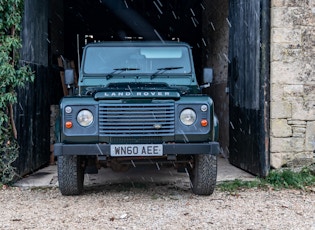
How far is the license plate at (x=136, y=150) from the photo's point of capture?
14.6ft

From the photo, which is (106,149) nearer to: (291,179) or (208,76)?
(208,76)

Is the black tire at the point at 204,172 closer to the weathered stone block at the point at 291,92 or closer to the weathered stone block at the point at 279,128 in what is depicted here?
the weathered stone block at the point at 279,128

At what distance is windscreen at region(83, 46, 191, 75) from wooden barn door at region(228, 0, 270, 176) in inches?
42.7

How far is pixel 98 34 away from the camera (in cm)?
1402

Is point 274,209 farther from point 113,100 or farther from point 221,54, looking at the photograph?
point 221,54

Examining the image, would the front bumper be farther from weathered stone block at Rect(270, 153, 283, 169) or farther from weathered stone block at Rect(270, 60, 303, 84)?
weathered stone block at Rect(270, 60, 303, 84)

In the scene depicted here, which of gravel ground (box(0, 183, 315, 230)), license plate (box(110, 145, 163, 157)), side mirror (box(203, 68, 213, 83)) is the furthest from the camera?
side mirror (box(203, 68, 213, 83))

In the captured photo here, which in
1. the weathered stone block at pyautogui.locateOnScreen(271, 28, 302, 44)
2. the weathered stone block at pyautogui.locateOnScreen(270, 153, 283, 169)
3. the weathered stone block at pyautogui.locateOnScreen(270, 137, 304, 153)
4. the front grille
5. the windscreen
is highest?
the weathered stone block at pyautogui.locateOnScreen(271, 28, 302, 44)

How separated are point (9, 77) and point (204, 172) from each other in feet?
8.45

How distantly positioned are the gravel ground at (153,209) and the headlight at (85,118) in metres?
0.82

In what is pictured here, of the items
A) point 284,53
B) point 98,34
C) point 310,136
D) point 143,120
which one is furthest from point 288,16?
point 98,34

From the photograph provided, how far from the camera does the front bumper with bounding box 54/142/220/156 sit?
4.46m

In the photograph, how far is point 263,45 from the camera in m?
5.85

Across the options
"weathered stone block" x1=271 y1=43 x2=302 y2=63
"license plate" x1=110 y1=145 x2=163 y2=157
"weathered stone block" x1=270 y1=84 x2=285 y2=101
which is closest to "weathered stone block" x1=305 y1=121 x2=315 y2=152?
"weathered stone block" x1=270 y1=84 x2=285 y2=101
